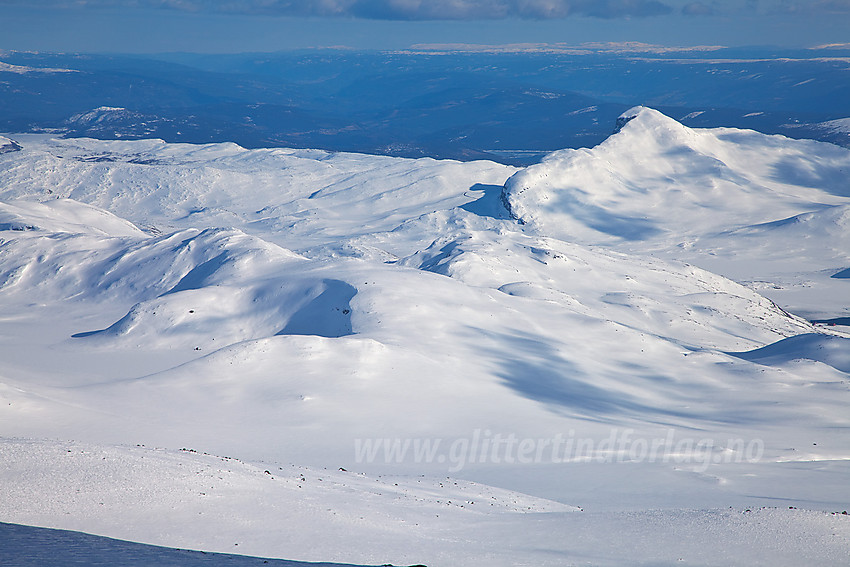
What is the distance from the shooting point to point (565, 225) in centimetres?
12081

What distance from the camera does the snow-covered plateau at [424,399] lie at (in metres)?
17.3

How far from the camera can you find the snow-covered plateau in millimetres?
17344

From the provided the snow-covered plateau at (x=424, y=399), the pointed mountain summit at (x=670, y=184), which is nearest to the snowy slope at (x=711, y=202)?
the pointed mountain summit at (x=670, y=184)

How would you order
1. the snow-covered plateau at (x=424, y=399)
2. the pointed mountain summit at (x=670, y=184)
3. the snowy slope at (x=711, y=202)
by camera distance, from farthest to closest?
1. the pointed mountain summit at (x=670, y=184)
2. the snowy slope at (x=711, y=202)
3. the snow-covered plateau at (x=424, y=399)

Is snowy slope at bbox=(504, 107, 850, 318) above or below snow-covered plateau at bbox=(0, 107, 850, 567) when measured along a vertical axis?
above

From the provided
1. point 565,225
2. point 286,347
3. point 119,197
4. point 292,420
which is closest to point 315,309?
point 286,347

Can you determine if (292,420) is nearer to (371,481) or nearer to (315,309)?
(371,481)

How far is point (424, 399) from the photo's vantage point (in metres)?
34.5

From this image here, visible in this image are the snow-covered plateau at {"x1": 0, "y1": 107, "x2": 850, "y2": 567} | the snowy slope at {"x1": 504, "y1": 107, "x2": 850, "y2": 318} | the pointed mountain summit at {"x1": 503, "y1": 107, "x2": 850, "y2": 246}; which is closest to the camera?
the snow-covered plateau at {"x1": 0, "y1": 107, "x2": 850, "y2": 567}

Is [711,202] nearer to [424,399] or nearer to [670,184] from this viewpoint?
[670,184]

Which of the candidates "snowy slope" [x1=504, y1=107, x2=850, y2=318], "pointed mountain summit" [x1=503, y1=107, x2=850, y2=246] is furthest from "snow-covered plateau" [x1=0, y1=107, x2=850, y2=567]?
"pointed mountain summit" [x1=503, y1=107, x2=850, y2=246]

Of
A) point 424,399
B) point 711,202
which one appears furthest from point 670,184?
point 424,399

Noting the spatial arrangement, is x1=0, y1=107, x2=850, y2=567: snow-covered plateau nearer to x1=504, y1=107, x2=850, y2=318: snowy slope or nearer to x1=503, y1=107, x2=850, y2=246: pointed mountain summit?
x1=504, y1=107, x2=850, y2=318: snowy slope

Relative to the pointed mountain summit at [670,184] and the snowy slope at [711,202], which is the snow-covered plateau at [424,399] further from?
the pointed mountain summit at [670,184]
